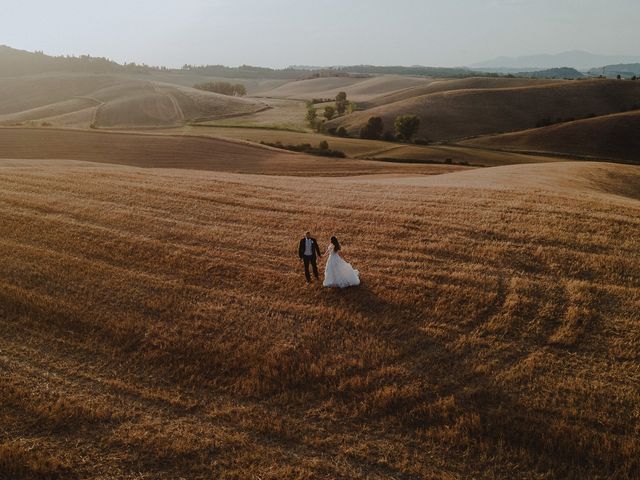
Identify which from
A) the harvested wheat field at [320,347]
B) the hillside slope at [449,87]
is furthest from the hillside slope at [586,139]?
the harvested wheat field at [320,347]

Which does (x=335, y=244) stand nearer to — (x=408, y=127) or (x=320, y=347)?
(x=320, y=347)

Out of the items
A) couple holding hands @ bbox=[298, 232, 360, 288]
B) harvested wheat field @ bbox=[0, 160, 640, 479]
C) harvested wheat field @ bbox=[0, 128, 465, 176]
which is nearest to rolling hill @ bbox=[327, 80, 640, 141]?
harvested wheat field @ bbox=[0, 128, 465, 176]

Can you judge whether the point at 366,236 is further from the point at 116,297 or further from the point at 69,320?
the point at 69,320

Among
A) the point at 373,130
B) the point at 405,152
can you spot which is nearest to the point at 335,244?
the point at 405,152

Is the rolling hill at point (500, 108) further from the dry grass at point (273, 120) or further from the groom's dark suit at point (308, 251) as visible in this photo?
the groom's dark suit at point (308, 251)

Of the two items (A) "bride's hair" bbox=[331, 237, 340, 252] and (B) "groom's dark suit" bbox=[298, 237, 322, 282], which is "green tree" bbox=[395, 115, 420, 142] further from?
(A) "bride's hair" bbox=[331, 237, 340, 252]
